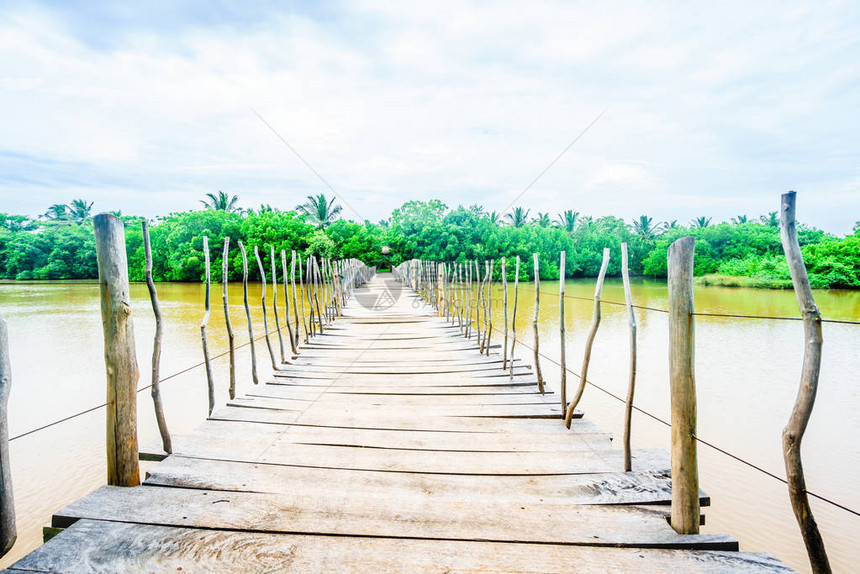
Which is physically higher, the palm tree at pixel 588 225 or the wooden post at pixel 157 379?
the palm tree at pixel 588 225

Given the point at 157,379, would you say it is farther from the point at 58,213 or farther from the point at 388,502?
the point at 58,213

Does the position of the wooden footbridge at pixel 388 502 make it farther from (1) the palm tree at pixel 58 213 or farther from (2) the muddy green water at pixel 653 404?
(1) the palm tree at pixel 58 213

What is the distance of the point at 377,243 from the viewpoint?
25125 mm

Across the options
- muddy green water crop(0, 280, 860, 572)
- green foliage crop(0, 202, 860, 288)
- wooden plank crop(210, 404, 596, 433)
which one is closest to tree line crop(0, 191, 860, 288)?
green foliage crop(0, 202, 860, 288)

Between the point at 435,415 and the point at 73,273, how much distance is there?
91.7 feet

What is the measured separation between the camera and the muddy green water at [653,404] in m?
3.07

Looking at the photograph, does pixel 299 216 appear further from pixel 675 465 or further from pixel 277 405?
pixel 675 465

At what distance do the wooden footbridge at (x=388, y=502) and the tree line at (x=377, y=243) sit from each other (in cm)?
1941

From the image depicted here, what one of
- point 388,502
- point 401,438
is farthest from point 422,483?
point 401,438

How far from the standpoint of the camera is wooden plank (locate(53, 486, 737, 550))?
1302 millimetres

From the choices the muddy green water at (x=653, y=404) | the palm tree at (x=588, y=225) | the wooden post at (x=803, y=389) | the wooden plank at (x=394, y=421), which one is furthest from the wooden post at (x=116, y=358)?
the palm tree at (x=588, y=225)

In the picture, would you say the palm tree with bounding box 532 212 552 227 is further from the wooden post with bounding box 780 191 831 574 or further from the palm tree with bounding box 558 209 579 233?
the wooden post with bounding box 780 191 831 574

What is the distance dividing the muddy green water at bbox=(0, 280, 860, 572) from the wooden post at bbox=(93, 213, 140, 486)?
84 centimetres

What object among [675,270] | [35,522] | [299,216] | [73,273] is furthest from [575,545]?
[73,273]
